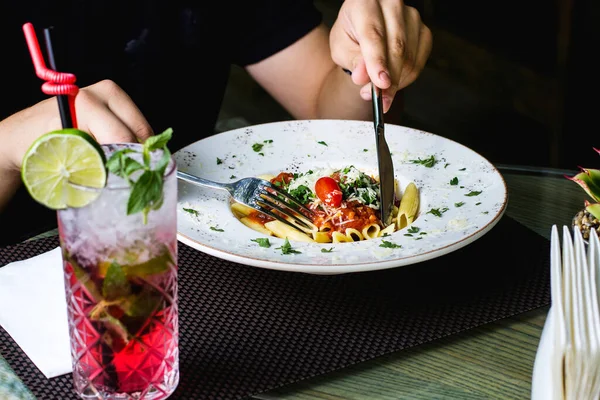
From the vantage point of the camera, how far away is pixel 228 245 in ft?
3.51

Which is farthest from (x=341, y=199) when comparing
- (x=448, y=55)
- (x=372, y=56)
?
(x=448, y=55)

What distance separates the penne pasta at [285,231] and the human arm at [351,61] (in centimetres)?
30

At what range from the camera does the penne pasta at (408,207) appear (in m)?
1.26

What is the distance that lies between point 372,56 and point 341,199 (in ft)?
0.88

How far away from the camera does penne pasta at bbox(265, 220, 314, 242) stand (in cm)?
124

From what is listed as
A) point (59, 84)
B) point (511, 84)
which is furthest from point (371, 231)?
point (511, 84)

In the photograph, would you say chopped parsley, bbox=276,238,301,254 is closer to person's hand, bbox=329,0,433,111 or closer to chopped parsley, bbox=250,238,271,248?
chopped parsley, bbox=250,238,271,248

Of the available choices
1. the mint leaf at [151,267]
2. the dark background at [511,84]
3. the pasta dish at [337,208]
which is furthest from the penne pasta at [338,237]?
the dark background at [511,84]

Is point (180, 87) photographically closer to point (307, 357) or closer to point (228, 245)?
point (228, 245)

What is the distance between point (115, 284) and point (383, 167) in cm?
64

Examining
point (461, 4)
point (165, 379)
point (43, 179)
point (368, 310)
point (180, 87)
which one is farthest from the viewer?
point (461, 4)

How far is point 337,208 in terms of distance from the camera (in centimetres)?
130

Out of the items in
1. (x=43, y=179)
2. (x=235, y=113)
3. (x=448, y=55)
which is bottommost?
(x=235, y=113)

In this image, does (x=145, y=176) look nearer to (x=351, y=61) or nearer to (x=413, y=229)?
(x=413, y=229)
